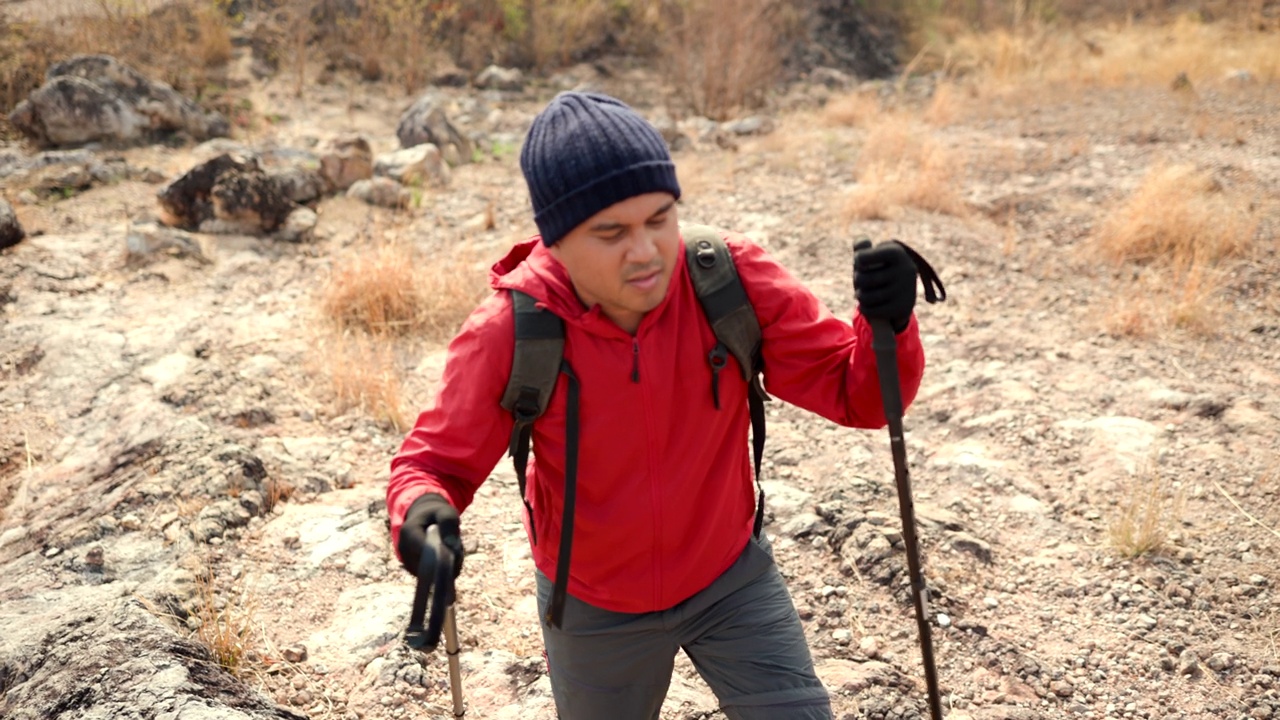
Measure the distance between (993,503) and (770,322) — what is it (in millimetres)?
2100

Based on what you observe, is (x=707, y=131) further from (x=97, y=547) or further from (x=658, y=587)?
(x=658, y=587)

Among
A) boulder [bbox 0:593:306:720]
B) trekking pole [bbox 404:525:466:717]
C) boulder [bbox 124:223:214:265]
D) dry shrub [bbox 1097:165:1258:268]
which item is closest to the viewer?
trekking pole [bbox 404:525:466:717]

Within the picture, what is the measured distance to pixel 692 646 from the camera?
1.99 meters

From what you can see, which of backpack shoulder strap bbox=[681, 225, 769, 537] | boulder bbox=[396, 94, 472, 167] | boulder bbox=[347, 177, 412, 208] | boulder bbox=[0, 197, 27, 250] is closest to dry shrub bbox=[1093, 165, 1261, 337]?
backpack shoulder strap bbox=[681, 225, 769, 537]

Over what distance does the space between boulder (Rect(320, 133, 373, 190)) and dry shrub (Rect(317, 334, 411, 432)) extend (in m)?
3.16

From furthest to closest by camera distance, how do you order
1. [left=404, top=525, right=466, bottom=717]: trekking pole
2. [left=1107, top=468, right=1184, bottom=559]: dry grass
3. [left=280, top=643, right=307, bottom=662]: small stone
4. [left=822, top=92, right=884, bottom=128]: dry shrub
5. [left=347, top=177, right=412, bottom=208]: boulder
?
[left=822, top=92, right=884, bottom=128]: dry shrub, [left=347, top=177, right=412, bottom=208]: boulder, [left=1107, top=468, right=1184, bottom=559]: dry grass, [left=280, top=643, right=307, bottom=662]: small stone, [left=404, top=525, right=466, bottom=717]: trekking pole

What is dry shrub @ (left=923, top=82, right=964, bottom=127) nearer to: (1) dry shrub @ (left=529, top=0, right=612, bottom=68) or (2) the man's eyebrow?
(1) dry shrub @ (left=529, top=0, right=612, bottom=68)

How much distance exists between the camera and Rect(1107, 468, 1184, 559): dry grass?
316 centimetres

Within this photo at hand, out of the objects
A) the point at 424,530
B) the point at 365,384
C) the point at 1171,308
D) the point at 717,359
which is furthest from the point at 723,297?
the point at 1171,308

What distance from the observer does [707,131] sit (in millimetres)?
9039

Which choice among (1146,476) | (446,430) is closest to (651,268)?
(446,430)

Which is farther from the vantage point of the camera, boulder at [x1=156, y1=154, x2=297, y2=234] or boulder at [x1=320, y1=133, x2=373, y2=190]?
boulder at [x1=320, y1=133, x2=373, y2=190]

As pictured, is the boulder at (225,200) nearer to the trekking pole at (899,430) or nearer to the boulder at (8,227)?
the boulder at (8,227)

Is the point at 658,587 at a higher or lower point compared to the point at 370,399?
higher
